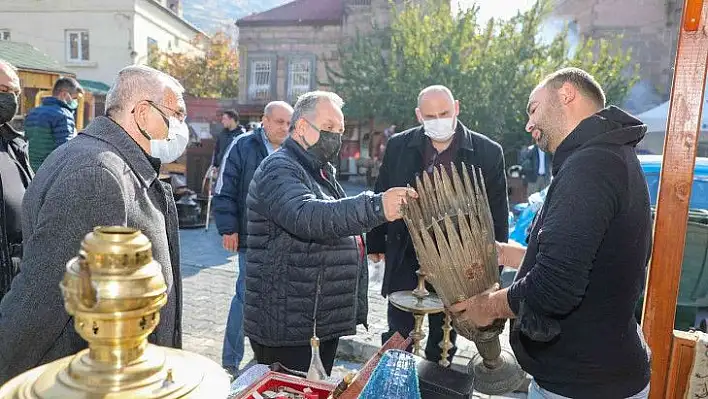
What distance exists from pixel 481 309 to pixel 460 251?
0.26 meters

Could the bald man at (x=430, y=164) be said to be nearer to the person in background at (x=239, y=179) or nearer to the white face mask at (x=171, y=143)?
the person in background at (x=239, y=179)

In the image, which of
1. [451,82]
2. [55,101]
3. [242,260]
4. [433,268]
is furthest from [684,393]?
[451,82]

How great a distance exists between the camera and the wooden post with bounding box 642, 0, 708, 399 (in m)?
2.40

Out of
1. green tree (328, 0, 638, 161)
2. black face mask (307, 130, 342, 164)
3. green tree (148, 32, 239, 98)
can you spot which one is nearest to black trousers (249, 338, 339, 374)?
black face mask (307, 130, 342, 164)

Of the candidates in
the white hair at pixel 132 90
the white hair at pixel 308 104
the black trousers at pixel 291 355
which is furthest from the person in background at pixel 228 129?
the white hair at pixel 132 90

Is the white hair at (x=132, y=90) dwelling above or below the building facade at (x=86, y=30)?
below

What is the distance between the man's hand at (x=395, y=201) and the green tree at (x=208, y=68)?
1063 inches

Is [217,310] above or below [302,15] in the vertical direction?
below

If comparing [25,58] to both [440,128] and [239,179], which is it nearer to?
[239,179]

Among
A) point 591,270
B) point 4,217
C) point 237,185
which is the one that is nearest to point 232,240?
point 237,185

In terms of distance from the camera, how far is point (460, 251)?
7.28ft

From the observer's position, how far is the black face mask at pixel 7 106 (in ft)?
10.8

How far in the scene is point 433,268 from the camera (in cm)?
225

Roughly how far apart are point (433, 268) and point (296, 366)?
1.02 m
